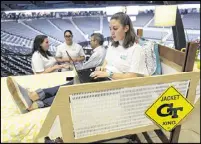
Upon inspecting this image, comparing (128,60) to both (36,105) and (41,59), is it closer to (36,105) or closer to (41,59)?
(36,105)

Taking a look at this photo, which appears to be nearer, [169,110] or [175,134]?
[169,110]

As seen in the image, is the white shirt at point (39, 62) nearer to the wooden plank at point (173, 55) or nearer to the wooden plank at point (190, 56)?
the wooden plank at point (173, 55)

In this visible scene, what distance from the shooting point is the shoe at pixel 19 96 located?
4.64ft

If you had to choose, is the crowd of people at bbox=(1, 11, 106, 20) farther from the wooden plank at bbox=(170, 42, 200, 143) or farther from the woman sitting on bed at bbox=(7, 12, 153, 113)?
the wooden plank at bbox=(170, 42, 200, 143)

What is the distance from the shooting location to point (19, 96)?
145cm

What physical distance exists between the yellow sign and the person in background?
1528mm

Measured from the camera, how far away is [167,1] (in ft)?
13.7

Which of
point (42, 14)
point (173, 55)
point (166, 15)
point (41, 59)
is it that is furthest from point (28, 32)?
point (173, 55)

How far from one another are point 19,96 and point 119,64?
2.50ft

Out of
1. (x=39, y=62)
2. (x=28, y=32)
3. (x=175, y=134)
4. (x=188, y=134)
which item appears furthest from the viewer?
(x=28, y=32)

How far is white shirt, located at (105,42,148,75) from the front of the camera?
147 centimetres

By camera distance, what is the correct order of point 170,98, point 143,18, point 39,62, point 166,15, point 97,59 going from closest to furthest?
point 170,98 < point 97,59 < point 39,62 < point 166,15 < point 143,18

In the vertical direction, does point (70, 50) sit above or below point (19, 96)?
above

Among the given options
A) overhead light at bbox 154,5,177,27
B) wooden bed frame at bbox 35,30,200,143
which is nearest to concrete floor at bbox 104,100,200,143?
wooden bed frame at bbox 35,30,200,143
